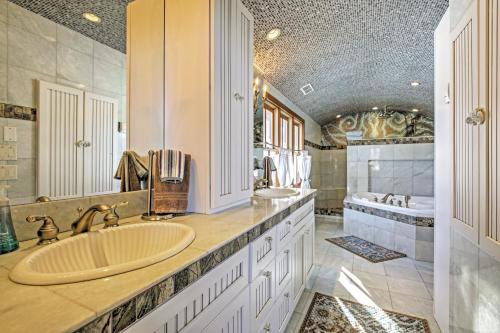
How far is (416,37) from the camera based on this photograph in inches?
97.6

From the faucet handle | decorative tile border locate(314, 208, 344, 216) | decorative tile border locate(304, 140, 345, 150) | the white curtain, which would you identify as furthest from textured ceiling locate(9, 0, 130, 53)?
decorative tile border locate(314, 208, 344, 216)

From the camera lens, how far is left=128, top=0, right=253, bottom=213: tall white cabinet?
132cm

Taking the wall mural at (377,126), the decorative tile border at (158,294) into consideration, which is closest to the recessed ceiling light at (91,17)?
the decorative tile border at (158,294)

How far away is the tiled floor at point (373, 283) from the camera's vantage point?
195 cm

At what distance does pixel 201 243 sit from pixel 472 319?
51.2 inches

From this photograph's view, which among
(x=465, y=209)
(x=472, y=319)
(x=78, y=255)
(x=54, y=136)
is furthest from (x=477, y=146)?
(x=54, y=136)

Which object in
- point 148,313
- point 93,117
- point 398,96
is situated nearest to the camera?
point 148,313

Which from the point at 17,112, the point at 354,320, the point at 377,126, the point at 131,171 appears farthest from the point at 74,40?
the point at 377,126

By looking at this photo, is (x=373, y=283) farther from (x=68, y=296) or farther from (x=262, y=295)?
(x=68, y=296)

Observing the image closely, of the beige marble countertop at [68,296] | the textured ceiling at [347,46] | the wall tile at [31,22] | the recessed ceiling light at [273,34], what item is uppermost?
the textured ceiling at [347,46]

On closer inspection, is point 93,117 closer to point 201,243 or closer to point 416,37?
point 201,243

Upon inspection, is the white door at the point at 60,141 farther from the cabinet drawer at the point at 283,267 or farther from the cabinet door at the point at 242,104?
the cabinet drawer at the point at 283,267

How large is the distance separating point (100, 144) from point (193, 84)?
59 cm

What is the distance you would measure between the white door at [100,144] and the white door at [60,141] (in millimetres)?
29
